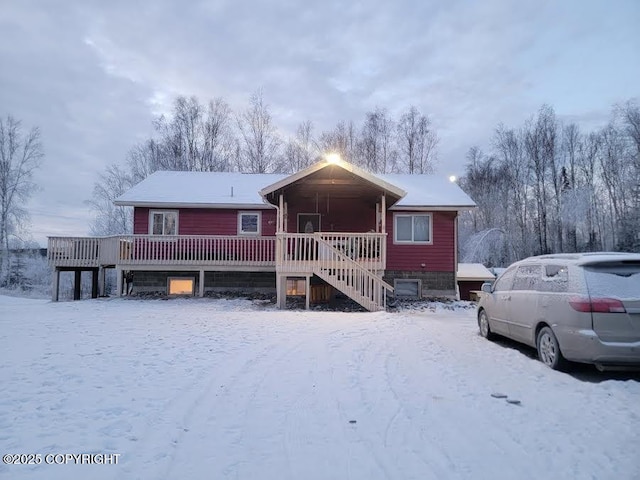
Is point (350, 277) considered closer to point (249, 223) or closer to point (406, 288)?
point (406, 288)

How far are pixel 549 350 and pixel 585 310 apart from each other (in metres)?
0.95

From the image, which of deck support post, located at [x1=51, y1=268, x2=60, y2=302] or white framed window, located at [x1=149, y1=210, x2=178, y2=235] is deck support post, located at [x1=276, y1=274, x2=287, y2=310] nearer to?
white framed window, located at [x1=149, y1=210, x2=178, y2=235]

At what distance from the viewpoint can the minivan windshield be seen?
4972 mm

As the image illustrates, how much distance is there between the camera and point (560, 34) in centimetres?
1138

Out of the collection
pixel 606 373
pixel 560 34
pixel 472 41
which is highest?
pixel 472 41

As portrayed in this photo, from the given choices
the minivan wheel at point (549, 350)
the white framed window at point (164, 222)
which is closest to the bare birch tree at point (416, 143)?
the white framed window at point (164, 222)

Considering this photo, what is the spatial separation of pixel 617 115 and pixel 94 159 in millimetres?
44474

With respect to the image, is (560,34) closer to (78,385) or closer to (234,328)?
(234,328)

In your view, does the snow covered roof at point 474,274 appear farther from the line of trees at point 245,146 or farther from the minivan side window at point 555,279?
the line of trees at point 245,146

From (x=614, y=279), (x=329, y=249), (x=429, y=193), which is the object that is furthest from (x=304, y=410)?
(x=429, y=193)

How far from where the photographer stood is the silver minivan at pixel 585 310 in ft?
15.9

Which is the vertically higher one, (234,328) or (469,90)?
(469,90)

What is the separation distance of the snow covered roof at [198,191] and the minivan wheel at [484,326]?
32.3 feet

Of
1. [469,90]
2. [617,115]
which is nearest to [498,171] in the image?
[617,115]
